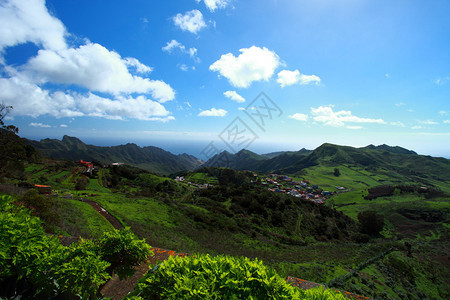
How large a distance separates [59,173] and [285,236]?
169 ft

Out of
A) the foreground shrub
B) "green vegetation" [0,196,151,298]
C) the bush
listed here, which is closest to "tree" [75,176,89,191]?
"green vegetation" [0,196,151,298]

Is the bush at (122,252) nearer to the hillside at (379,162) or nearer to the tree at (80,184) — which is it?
the tree at (80,184)

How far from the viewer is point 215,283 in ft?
9.28

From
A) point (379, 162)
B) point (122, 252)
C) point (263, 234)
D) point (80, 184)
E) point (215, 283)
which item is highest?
point (379, 162)

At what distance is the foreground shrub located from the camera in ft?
8.55

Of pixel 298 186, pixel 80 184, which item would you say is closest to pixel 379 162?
pixel 298 186

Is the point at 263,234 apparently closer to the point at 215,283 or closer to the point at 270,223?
the point at 270,223

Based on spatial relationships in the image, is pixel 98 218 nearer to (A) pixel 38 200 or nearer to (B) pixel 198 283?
(A) pixel 38 200

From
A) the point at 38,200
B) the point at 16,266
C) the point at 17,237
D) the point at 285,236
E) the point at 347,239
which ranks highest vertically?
the point at 17,237

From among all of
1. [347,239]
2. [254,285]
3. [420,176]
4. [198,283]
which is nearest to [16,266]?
[198,283]

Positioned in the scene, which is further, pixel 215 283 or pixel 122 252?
pixel 122 252

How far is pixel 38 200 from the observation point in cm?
943

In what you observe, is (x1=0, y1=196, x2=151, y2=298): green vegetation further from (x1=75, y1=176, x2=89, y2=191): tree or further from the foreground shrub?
(x1=75, y1=176, x2=89, y2=191): tree

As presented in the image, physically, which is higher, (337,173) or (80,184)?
(80,184)
